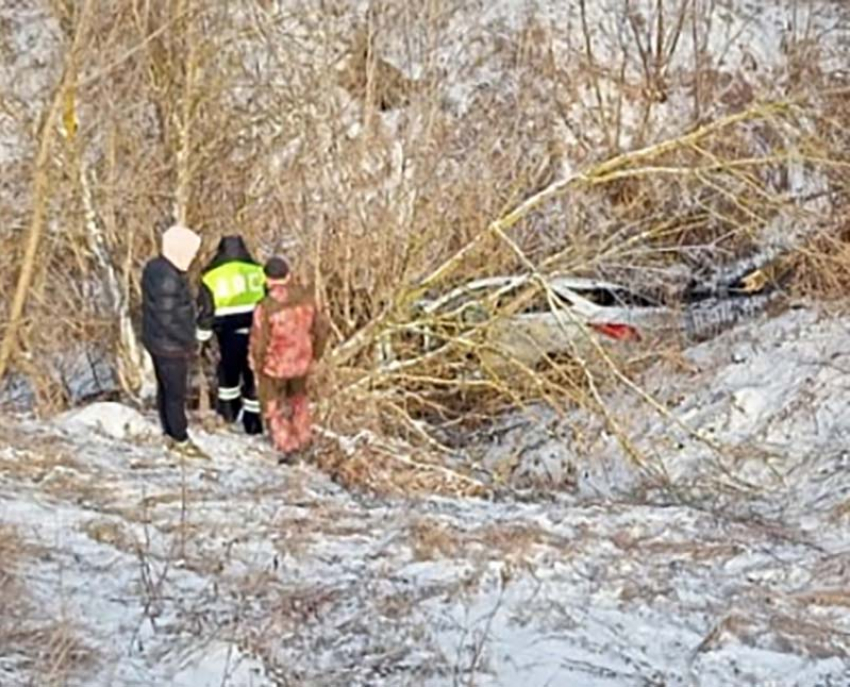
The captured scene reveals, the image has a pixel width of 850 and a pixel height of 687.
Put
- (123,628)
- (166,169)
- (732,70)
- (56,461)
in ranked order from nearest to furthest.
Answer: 1. (123,628)
2. (56,461)
3. (166,169)
4. (732,70)

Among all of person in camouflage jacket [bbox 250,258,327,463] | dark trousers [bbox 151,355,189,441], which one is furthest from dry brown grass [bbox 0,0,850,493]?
dark trousers [bbox 151,355,189,441]

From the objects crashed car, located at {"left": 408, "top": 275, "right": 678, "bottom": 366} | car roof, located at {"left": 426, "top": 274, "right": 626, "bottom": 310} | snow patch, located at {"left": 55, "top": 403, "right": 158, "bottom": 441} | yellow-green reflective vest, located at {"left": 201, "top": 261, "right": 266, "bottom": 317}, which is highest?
yellow-green reflective vest, located at {"left": 201, "top": 261, "right": 266, "bottom": 317}

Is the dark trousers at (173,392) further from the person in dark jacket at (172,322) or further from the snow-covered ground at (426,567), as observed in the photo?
the snow-covered ground at (426,567)

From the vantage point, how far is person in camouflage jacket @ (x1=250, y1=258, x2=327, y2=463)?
9078mm

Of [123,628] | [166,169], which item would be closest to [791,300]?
[166,169]

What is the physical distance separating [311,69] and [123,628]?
7048 millimetres

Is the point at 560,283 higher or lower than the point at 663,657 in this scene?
higher

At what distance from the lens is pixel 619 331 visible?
1159 cm

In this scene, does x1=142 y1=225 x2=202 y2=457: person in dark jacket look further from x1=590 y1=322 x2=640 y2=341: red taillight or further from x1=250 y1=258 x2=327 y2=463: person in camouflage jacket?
x1=590 y1=322 x2=640 y2=341: red taillight

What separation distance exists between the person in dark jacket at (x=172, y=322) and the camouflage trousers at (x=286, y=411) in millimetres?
594

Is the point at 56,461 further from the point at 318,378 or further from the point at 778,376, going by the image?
the point at 778,376

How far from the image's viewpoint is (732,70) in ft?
67.0

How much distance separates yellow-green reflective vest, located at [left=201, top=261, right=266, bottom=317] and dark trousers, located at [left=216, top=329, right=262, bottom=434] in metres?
0.20

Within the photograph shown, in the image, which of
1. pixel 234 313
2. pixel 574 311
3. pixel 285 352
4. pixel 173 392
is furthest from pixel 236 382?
pixel 574 311
